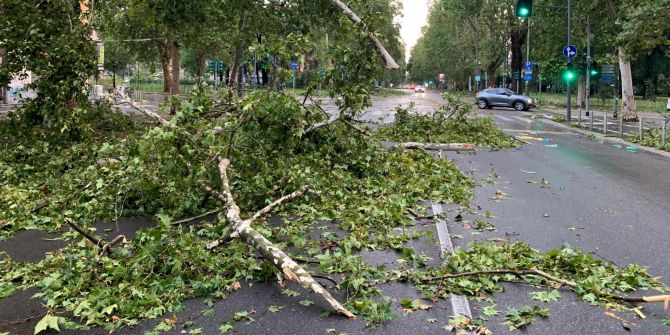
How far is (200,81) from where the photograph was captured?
32.8 ft

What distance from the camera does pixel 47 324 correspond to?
3887 millimetres

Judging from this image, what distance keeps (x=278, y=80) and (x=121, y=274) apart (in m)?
5.21

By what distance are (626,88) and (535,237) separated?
2211 centimetres

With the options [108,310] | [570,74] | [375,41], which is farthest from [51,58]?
[570,74]

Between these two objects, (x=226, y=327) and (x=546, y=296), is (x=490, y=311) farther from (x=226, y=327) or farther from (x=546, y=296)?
(x=226, y=327)

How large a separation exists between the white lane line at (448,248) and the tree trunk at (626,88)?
20487mm

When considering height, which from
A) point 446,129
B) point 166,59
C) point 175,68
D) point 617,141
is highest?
point 166,59

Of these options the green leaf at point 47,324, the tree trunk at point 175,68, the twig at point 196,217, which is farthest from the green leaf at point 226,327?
the tree trunk at point 175,68

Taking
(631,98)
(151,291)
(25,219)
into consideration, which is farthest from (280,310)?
(631,98)

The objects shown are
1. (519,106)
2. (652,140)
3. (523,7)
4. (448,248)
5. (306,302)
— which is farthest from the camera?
(519,106)

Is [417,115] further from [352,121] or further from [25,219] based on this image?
[25,219]

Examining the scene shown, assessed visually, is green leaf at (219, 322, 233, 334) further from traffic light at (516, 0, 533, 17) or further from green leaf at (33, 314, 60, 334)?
traffic light at (516, 0, 533, 17)

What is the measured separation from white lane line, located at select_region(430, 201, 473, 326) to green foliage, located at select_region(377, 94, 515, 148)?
26.8 feet

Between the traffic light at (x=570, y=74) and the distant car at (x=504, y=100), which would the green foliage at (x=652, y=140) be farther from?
the distant car at (x=504, y=100)
